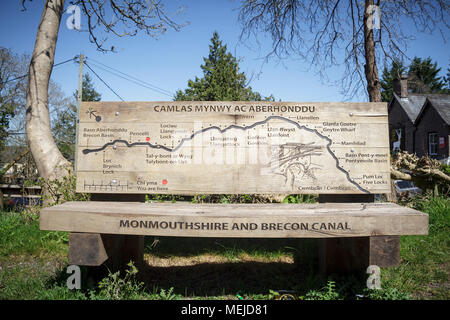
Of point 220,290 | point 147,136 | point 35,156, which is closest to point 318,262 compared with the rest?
point 220,290

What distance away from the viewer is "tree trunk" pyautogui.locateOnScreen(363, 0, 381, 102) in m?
4.25

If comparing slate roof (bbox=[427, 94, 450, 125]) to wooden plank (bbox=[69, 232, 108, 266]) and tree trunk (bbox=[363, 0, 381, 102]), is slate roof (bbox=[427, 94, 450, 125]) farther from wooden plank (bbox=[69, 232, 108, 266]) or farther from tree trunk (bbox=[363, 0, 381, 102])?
wooden plank (bbox=[69, 232, 108, 266])

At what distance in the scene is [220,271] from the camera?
104 inches

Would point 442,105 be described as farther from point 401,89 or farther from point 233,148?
point 233,148

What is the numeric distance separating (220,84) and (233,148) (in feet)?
70.0

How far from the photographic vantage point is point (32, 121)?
12.7 ft

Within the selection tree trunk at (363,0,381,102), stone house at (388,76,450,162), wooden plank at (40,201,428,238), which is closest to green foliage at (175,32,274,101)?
stone house at (388,76,450,162)

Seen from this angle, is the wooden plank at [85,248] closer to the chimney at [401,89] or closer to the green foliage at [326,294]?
the green foliage at [326,294]

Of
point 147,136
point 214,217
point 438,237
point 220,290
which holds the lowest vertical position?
point 220,290

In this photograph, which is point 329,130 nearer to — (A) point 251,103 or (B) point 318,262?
(A) point 251,103

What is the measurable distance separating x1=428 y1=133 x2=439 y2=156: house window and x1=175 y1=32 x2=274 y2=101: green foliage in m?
13.6

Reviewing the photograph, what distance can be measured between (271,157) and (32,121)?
3.63 meters

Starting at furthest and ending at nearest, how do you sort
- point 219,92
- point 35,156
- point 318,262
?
point 219,92 → point 35,156 → point 318,262

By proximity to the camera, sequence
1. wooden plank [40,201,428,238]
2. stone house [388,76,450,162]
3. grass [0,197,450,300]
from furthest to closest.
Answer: stone house [388,76,450,162] < grass [0,197,450,300] < wooden plank [40,201,428,238]
